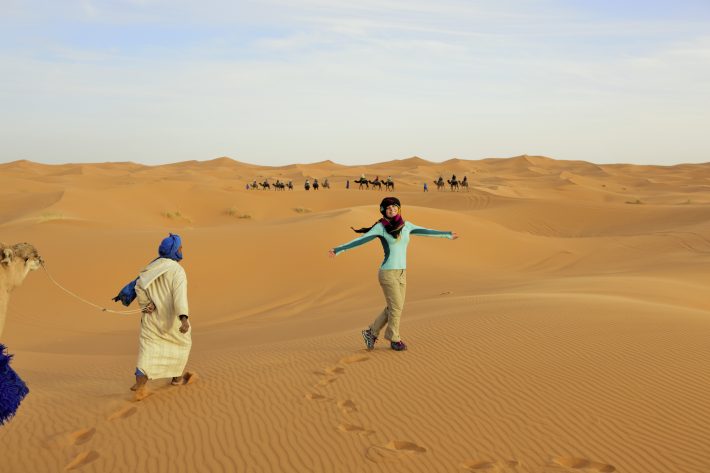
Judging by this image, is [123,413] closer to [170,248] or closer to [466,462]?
[170,248]

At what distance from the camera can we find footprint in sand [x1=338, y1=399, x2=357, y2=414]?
593 cm

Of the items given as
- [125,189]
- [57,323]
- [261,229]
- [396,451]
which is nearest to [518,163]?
[125,189]

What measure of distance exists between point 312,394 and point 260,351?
2.65 m

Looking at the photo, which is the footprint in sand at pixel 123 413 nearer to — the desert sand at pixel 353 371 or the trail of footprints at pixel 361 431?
the desert sand at pixel 353 371

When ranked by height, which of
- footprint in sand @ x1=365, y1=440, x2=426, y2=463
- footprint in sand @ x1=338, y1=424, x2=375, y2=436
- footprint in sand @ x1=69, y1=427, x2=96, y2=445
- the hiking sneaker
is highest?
the hiking sneaker

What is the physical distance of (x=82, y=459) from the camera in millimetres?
5227

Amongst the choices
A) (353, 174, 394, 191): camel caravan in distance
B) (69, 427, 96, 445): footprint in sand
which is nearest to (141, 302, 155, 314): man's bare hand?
(69, 427, 96, 445): footprint in sand

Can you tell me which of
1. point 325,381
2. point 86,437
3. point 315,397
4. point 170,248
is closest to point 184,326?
point 170,248

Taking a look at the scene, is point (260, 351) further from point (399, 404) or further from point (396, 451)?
point (396, 451)

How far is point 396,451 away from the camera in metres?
5.00

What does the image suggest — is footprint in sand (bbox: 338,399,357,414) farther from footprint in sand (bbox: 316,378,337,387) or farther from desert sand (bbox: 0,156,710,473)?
footprint in sand (bbox: 316,378,337,387)

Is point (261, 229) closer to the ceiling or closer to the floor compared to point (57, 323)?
closer to the ceiling

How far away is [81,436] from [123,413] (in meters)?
0.55

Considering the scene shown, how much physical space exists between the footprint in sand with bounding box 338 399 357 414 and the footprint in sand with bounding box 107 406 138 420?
79.1 inches
